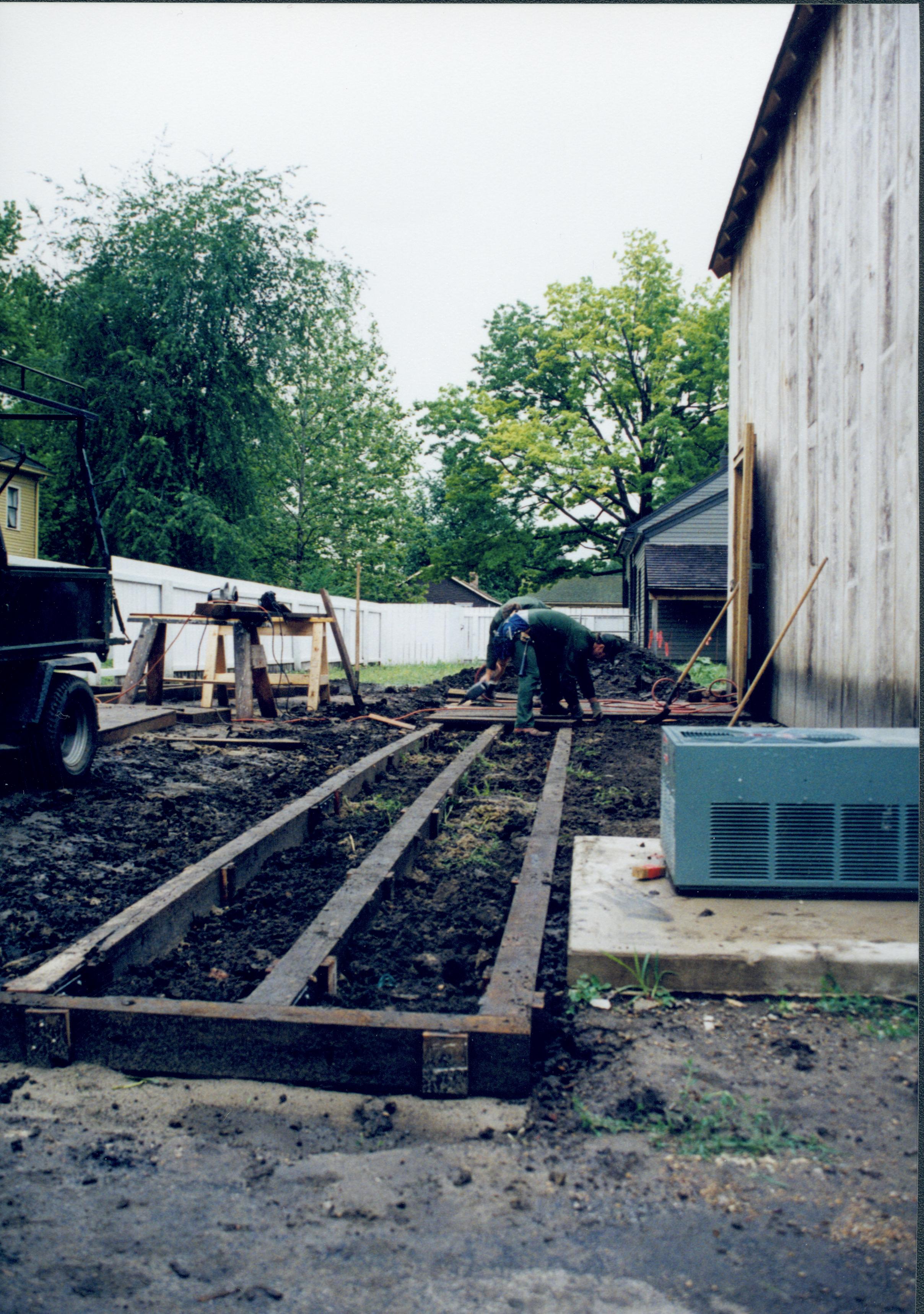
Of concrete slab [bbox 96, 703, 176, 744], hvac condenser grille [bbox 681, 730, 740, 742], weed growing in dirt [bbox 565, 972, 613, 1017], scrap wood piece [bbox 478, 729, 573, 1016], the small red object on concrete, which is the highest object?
hvac condenser grille [bbox 681, 730, 740, 742]

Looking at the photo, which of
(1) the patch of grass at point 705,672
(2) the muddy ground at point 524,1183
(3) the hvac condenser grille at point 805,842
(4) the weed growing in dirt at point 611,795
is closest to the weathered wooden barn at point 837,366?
(4) the weed growing in dirt at point 611,795

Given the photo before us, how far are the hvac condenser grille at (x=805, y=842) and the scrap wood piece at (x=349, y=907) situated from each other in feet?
5.29

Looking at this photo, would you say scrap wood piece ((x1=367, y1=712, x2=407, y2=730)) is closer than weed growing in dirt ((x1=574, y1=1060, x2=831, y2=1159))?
No

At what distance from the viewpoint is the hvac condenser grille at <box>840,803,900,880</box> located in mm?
3305

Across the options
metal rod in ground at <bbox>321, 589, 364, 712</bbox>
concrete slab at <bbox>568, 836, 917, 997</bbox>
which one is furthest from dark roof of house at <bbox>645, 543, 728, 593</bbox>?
concrete slab at <bbox>568, 836, 917, 997</bbox>

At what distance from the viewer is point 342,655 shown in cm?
1184

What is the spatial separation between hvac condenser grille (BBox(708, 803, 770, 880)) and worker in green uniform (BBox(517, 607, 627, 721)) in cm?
595

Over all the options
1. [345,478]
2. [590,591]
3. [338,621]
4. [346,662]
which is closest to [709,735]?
[346,662]

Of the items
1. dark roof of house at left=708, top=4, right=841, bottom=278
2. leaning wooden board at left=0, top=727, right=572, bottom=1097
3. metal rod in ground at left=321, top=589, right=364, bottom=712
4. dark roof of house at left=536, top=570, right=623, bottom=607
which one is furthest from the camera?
dark roof of house at left=536, top=570, right=623, bottom=607

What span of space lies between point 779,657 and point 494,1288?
8.05 meters

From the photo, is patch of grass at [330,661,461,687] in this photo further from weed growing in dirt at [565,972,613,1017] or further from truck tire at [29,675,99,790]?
weed growing in dirt at [565,972,613,1017]

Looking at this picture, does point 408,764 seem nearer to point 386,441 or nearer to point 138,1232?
point 138,1232

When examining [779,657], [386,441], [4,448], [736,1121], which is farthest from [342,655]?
[386,441]

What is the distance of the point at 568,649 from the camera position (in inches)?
379
